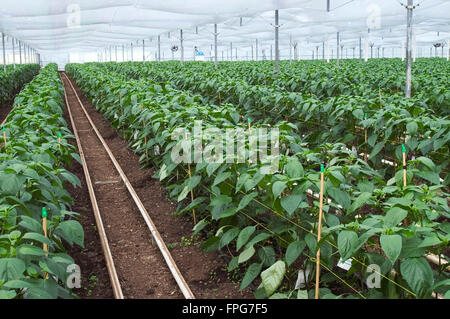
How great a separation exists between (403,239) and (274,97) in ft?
20.1

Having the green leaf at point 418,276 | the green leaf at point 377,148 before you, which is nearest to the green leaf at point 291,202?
the green leaf at point 418,276

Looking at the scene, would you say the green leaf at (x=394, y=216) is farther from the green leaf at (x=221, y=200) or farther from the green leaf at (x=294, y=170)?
the green leaf at (x=221, y=200)

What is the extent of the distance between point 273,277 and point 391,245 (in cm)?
116

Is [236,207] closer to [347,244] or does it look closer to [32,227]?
[347,244]

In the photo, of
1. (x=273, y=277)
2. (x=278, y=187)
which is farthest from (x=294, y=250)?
(x=278, y=187)

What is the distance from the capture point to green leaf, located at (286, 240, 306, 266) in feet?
10.3

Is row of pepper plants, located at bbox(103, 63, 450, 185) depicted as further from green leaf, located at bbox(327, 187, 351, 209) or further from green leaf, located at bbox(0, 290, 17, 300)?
green leaf, located at bbox(0, 290, 17, 300)

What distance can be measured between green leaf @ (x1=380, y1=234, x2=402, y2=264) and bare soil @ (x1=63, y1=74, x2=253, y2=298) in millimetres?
1706

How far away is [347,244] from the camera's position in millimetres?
2521

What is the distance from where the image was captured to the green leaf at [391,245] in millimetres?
2278

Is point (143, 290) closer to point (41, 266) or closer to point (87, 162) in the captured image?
point (41, 266)

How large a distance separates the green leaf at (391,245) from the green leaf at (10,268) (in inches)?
71.2

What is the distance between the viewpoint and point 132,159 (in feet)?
28.1

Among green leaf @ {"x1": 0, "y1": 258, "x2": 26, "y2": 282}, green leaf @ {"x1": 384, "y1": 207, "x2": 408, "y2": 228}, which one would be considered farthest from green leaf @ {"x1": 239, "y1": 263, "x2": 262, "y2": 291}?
green leaf @ {"x1": 0, "y1": 258, "x2": 26, "y2": 282}
